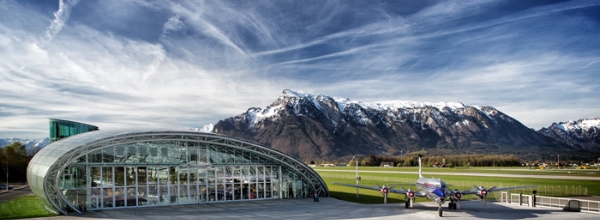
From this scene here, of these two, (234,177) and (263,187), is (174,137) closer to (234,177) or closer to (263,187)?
(234,177)

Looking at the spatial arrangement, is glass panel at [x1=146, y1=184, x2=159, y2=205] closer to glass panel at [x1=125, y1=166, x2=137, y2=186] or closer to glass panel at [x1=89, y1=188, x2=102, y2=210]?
glass panel at [x1=125, y1=166, x2=137, y2=186]

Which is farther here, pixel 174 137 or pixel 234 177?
pixel 234 177

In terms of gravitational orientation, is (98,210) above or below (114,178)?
below

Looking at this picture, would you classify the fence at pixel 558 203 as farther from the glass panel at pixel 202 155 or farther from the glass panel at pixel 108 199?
the glass panel at pixel 108 199

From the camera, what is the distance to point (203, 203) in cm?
4006

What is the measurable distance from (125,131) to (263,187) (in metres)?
14.5

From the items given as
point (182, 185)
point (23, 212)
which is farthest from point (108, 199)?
point (23, 212)

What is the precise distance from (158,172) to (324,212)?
1596 centimetres

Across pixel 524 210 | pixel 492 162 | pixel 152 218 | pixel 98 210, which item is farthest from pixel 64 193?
pixel 492 162

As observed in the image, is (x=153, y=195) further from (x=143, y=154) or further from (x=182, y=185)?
(x=143, y=154)

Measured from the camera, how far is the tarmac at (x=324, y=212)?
3128cm

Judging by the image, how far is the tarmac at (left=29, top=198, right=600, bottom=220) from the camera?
31281mm

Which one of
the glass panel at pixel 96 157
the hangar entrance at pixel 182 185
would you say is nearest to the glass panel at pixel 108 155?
the glass panel at pixel 96 157

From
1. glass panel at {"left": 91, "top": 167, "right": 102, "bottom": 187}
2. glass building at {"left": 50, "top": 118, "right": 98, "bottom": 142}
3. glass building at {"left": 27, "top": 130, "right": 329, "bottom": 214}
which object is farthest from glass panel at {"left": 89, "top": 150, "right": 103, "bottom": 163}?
glass building at {"left": 50, "top": 118, "right": 98, "bottom": 142}
